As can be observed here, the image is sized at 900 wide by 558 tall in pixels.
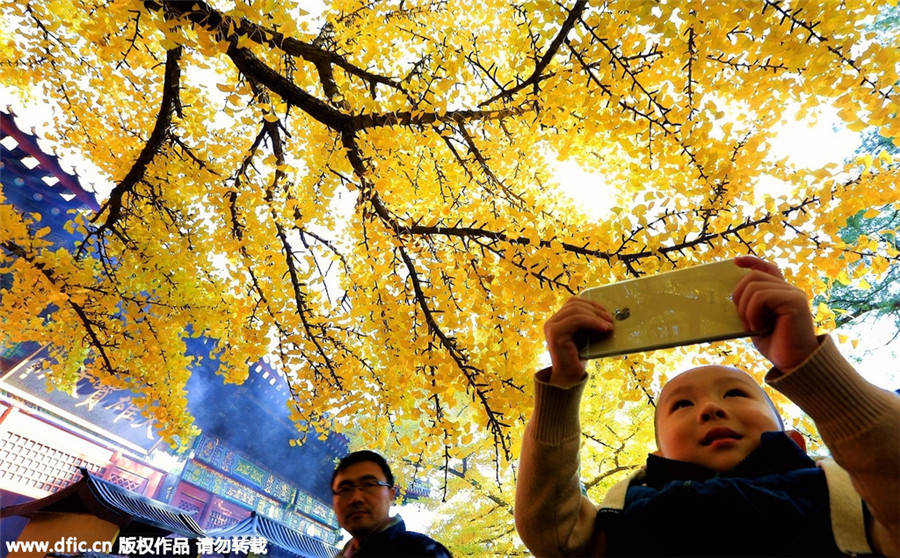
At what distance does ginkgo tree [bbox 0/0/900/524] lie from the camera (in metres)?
2.58

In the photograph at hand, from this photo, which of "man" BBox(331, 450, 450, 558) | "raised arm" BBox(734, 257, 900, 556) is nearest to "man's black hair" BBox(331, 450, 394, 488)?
"man" BBox(331, 450, 450, 558)

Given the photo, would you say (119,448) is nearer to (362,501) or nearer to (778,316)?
(362,501)

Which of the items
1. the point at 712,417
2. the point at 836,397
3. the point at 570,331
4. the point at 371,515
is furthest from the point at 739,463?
the point at 371,515

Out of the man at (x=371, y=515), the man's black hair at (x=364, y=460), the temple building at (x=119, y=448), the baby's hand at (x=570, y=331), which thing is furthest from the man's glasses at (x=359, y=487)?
the temple building at (x=119, y=448)

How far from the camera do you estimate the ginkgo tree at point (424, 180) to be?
258 centimetres

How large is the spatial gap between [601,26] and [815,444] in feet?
13.6

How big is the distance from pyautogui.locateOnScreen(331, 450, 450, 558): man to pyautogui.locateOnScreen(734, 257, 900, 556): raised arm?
1.74 meters

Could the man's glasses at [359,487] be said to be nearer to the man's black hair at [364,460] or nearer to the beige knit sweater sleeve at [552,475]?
the man's black hair at [364,460]

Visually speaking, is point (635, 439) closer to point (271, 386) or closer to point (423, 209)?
point (423, 209)

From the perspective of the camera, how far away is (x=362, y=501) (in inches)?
96.9

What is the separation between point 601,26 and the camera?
8.73ft

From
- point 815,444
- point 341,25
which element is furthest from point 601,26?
point 815,444

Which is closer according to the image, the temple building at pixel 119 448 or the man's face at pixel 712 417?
the man's face at pixel 712 417

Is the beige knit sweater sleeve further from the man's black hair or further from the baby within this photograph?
the man's black hair
